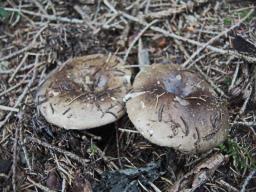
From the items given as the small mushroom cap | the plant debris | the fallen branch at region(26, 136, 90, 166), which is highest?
the small mushroom cap

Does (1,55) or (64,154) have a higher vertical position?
(1,55)

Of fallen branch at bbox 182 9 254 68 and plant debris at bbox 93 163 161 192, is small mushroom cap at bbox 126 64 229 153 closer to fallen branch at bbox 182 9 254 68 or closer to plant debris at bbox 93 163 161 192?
plant debris at bbox 93 163 161 192

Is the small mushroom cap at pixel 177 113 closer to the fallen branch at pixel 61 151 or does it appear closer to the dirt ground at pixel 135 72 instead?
the dirt ground at pixel 135 72

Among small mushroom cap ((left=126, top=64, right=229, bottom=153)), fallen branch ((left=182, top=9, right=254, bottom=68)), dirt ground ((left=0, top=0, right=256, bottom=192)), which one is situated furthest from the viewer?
fallen branch ((left=182, top=9, right=254, bottom=68))

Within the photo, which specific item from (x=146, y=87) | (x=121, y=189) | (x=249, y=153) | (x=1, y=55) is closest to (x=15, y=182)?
(x=121, y=189)

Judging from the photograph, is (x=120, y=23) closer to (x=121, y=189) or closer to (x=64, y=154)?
(x=64, y=154)

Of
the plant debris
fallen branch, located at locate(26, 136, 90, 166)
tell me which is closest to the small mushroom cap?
the plant debris

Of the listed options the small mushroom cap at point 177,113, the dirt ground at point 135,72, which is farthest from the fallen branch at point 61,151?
the small mushroom cap at point 177,113
